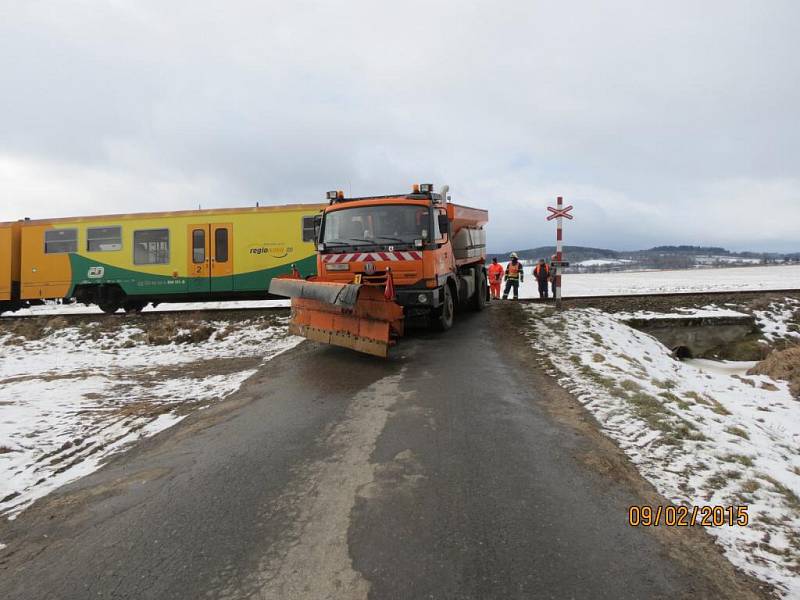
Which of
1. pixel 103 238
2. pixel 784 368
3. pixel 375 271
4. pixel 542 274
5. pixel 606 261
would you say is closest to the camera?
pixel 375 271

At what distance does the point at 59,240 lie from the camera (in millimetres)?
16484

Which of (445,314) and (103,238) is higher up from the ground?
(103,238)

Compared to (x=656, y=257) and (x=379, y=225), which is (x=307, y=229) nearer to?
(x=379, y=225)

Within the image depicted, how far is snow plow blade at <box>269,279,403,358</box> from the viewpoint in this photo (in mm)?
8484

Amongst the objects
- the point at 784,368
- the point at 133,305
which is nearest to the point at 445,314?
the point at 784,368

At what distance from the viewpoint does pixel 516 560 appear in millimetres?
2982

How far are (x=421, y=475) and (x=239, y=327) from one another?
1013cm

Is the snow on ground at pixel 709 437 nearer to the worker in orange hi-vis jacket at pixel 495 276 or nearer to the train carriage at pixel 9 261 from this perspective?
the worker in orange hi-vis jacket at pixel 495 276

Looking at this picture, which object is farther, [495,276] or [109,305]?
[495,276]

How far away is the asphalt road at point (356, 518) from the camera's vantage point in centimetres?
286

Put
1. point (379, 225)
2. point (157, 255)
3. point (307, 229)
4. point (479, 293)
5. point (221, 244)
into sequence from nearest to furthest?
point (379, 225) → point (479, 293) → point (307, 229) → point (221, 244) → point (157, 255)

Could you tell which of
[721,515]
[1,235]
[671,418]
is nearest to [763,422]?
[671,418]

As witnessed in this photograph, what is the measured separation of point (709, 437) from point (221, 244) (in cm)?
1407

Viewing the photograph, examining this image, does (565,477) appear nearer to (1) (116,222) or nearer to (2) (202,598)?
(2) (202,598)
